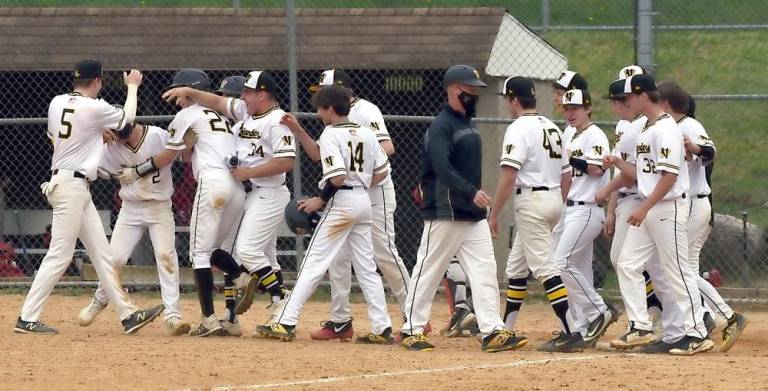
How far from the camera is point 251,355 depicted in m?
8.86

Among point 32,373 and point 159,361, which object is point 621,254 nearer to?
point 159,361

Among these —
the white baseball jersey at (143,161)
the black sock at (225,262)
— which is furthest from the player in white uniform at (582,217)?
the white baseball jersey at (143,161)

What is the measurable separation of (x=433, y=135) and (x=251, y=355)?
1748 millimetres

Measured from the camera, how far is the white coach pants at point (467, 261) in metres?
9.07

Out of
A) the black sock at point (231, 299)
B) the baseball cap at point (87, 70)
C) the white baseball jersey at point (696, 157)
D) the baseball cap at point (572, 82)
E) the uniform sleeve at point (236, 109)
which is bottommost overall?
the black sock at point (231, 299)

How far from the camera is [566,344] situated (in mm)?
9398

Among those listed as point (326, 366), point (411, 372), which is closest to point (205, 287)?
point (326, 366)

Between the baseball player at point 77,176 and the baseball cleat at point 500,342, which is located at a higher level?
the baseball player at point 77,176

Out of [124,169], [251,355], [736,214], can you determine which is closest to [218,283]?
[124,169]

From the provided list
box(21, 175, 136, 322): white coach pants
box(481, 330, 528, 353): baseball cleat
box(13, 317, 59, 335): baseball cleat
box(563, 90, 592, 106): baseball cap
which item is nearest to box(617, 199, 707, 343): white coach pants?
box(481, 330, 528, 353): baseball cleat

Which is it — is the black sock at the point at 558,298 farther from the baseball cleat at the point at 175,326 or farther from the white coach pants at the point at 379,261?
the baseball cleat at the point at 175,326

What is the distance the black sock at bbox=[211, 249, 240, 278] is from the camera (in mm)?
10125

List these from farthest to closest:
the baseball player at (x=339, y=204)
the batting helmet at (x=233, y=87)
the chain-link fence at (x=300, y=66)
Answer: the chain-link fence at (x=300, y=66)
the batting helmet at (x=233, y=87)
the baseball player at (x=339, y=204)

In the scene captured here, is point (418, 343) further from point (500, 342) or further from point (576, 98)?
point (576, 98)
